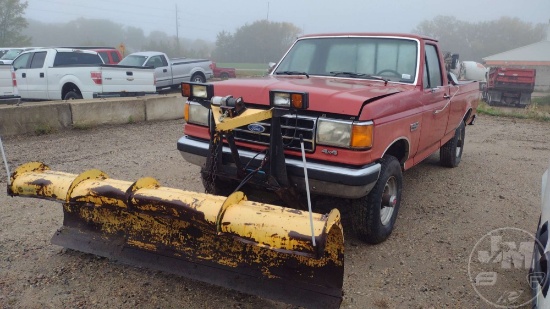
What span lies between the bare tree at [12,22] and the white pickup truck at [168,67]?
44069mm

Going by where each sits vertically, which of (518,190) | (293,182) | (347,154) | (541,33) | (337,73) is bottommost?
(518,190)

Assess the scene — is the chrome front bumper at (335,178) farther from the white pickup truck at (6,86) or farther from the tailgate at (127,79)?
the white pickup truck at (6,86)

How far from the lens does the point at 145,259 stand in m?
3.23

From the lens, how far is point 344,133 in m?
3.27

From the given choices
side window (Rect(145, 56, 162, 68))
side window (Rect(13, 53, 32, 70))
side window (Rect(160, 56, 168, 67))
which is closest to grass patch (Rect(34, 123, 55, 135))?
side window (Rect(13, 53, 32, 70))

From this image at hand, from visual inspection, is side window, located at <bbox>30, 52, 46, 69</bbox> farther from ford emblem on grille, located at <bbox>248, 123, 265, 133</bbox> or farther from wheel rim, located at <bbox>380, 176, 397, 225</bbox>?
wheel rim, located at <bbox>380, 176, 397, 225</bbox>

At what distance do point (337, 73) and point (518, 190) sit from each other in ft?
10.3

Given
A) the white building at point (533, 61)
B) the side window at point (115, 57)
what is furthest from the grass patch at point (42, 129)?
the white building at point (533, 61)

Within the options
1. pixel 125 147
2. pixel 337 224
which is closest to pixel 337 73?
pixel 337 224

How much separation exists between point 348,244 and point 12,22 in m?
62.6

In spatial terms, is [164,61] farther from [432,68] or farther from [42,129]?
[432,68]

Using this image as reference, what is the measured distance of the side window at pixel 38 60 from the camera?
1174cm

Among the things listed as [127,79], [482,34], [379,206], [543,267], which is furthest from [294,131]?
[482,34]

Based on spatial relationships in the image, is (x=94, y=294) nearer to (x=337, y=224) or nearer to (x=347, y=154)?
(x=337, y=224)
